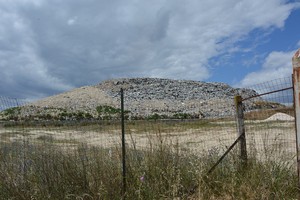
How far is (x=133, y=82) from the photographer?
6375 cm

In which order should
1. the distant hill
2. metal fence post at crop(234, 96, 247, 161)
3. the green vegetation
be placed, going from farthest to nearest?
1. the distant hill
2. metal fence post at crop(234, 96, 247, 161)
3. the green vegetation

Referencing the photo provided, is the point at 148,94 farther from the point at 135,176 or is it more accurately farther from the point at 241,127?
the point at 135,176

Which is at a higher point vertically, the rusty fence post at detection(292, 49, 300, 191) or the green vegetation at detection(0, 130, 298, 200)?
the rusty fence post at detection(292, 49, 300, 191)

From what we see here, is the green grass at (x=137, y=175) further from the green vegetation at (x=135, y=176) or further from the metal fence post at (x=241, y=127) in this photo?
the metal fence post at (x=241, y=127)

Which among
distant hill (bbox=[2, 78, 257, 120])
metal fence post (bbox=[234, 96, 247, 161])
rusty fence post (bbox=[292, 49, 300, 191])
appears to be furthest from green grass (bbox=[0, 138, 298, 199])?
distant hill (bbox=[2, 78, 257, 120])

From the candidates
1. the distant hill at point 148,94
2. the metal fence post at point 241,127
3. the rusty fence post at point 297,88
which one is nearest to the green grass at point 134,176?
the metal fence post at point 241,127

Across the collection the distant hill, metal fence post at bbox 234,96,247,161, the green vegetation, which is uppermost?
the distant hill

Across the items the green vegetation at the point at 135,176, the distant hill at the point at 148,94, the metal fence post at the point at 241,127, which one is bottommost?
the green vegetation at the point at 135,176

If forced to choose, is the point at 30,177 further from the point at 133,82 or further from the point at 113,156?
the point at 133,82

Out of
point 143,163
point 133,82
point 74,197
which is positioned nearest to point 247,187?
point 143,163

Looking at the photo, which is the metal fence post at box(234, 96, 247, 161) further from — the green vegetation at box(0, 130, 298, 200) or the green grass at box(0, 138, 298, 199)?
the green grass at box(0, 138, 298, 199)

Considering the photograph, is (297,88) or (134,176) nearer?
(297,88)

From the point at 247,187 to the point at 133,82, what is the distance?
58677 mm

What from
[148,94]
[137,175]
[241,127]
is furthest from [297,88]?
[148,94]
